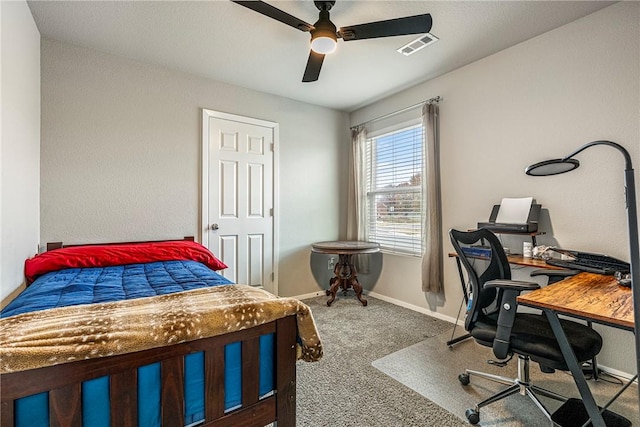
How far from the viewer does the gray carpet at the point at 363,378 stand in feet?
5.32

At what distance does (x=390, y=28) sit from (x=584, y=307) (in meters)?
1.83

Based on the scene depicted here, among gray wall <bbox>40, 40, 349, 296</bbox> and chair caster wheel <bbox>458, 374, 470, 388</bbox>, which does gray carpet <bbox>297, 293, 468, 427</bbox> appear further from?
gray wall <bbox>40, 40, 349, 296</bbox>

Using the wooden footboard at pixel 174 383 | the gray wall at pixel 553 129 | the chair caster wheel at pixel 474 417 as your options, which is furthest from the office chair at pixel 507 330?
the wooden footboard at pixel 174 383

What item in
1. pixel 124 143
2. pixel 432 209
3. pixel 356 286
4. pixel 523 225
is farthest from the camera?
pixel 356 286

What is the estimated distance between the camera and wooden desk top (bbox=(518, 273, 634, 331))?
112cm

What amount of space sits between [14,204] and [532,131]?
3.70 metres

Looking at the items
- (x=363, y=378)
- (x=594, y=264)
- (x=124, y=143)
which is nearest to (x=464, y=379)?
(x=363, y=378)

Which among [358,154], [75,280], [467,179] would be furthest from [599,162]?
[75,280]

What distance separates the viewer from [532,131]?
2438mm

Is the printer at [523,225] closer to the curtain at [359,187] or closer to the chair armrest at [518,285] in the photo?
the chair armrest at [518,285]

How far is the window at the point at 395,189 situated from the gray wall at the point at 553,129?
1.16ft

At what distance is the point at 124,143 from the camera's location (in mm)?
2736

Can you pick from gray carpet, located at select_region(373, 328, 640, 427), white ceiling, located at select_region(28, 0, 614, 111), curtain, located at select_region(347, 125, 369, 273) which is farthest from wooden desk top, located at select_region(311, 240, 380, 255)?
white ceiling, located at select_region(28, 0, 614, 111)

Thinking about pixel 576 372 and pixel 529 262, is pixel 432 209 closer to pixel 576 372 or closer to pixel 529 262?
pixel 529 262
